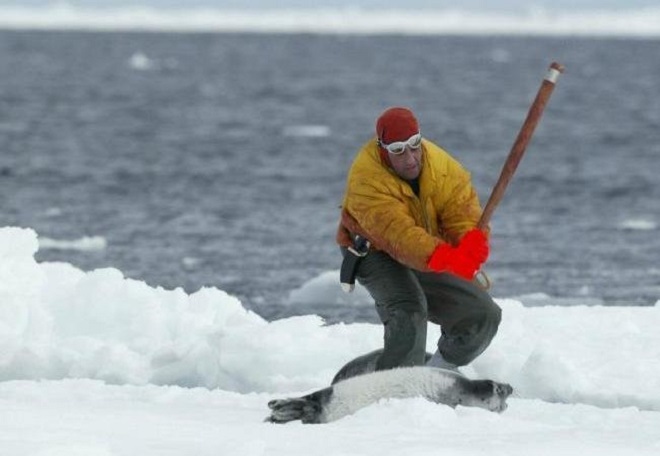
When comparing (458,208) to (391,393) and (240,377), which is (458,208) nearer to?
(391,393)

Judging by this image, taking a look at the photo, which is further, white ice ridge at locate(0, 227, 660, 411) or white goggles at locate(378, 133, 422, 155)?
white ice ridge at locate(0, 227, 660, 411)

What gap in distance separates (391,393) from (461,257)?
28.7 inches

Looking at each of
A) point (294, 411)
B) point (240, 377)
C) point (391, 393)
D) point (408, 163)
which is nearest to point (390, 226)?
point (408, 163)

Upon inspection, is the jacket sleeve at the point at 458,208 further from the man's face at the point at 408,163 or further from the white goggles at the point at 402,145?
→ the white goggles at the point at 402,145

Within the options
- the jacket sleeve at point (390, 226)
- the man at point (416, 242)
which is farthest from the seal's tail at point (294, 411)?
the jacket sleeve at point (390, 226)

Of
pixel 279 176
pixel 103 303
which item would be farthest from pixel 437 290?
pixel 279 176

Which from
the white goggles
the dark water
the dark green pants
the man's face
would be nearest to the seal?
the dark green pants

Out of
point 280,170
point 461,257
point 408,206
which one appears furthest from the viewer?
point 280,170

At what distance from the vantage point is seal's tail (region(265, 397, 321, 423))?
666cm

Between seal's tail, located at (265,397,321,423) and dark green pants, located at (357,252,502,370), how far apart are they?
47cm

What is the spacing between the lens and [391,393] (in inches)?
269

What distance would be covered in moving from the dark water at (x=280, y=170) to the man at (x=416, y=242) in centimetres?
578

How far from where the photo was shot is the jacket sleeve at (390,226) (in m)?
6.65

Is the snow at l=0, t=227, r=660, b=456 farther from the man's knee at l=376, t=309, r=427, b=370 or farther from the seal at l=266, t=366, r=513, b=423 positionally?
the man's knee at l=376, t=309, r=427, b=370
